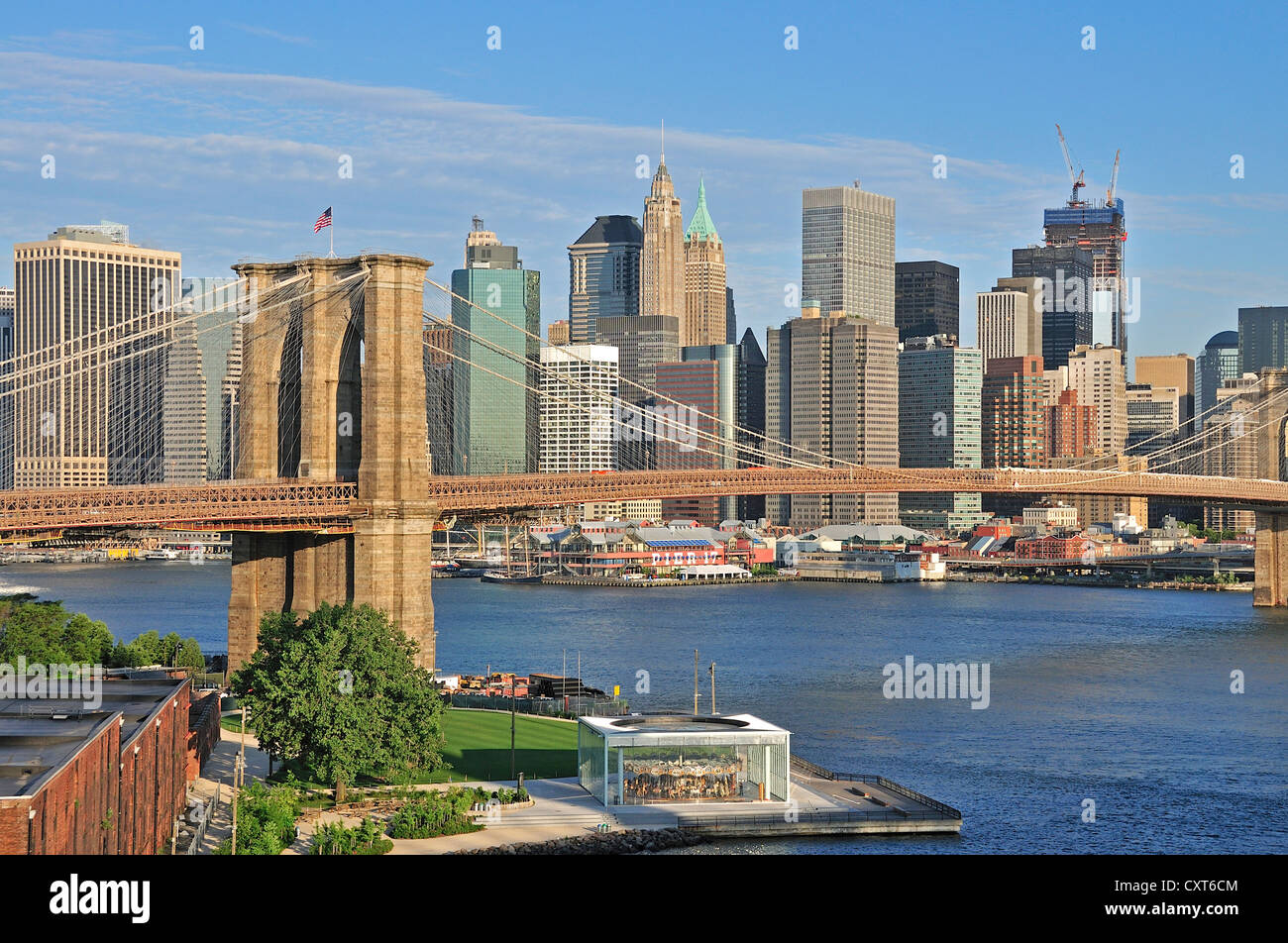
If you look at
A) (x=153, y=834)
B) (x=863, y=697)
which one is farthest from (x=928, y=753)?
(x=153, y=834)

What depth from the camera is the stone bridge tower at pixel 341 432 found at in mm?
39250

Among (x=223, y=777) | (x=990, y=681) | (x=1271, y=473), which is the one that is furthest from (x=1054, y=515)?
(x=223, y=777)

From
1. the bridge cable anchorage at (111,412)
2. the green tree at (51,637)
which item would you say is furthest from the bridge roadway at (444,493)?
the bridge cable anchorage at (111,412)

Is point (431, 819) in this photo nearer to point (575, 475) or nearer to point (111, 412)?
point (575, 475)

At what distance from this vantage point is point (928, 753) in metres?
34.3

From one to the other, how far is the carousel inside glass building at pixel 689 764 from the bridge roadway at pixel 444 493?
13022mm

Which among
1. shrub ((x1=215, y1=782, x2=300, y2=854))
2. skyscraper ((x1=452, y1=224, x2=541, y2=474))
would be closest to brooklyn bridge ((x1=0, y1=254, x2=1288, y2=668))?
shrub ((x1=215, y1=782, x2=300, y2=854))

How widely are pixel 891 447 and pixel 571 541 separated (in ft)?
219

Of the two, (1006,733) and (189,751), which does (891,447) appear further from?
(189,751)

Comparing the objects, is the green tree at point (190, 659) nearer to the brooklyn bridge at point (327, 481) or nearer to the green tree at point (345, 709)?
the brooklyn bridge at point (327, 481)

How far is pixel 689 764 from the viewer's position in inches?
1108

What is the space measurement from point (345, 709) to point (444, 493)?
47.6 feet

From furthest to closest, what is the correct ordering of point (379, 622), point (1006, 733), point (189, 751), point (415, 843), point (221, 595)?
1. point (221, 595)
2. point (1006, 733)
3. point (379, 622)
4. point (189, 751)
5. point (415, 843)

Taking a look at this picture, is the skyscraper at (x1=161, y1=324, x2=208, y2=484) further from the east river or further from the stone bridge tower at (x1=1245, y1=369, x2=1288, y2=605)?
the stone bridge tower at (x1=1245, y1=369, x2=1288, y2=605)
